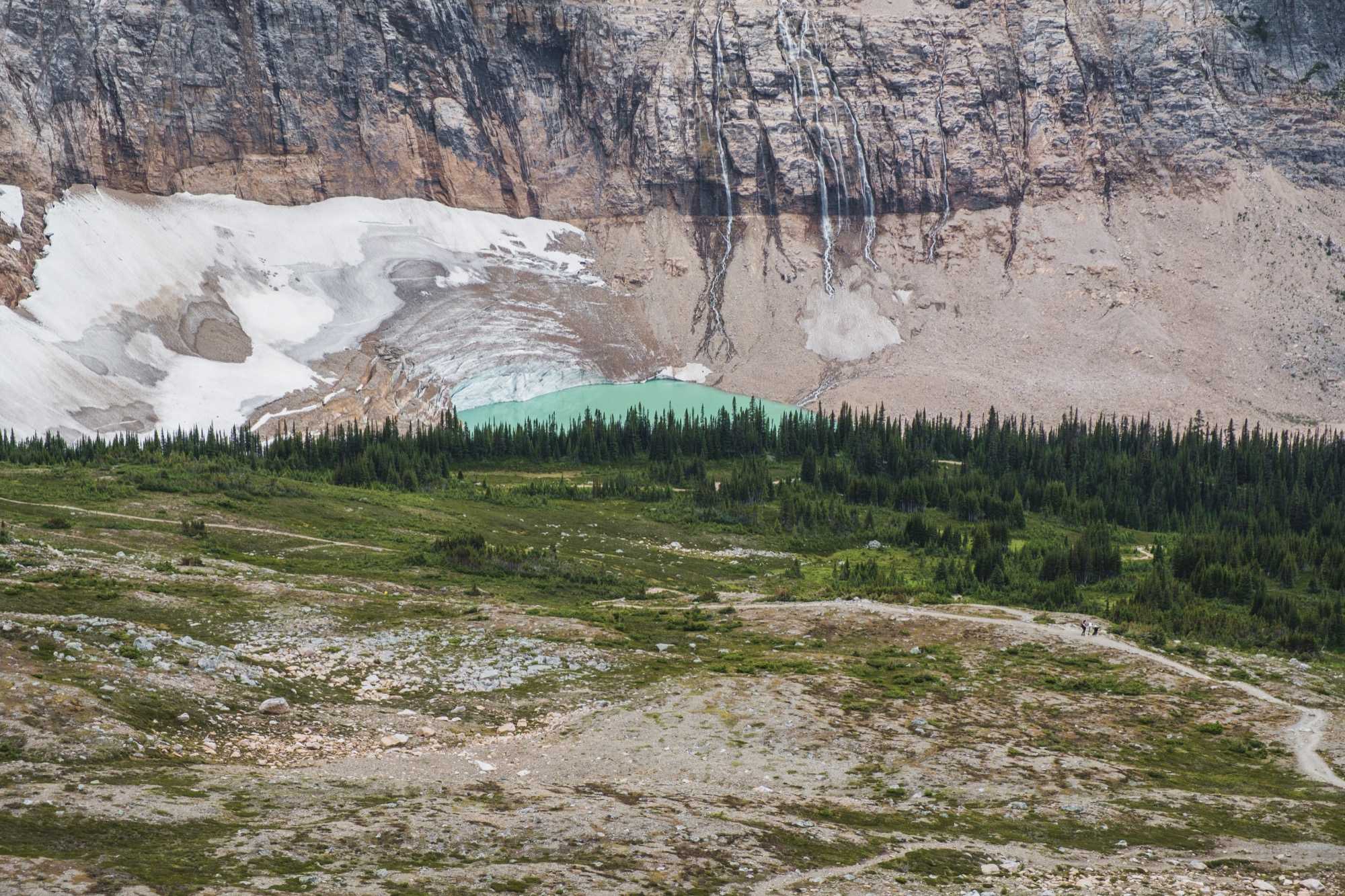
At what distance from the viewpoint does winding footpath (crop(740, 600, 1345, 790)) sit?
127 ft

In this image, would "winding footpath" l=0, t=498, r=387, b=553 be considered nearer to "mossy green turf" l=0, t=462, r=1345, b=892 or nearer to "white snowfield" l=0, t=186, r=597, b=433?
"mossy green turf" l=0, t=462, r=1345, b=892

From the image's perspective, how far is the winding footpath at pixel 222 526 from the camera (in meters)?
64.1

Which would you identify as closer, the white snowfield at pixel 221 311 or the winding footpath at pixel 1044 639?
the winding footpath at pixel 1044 639

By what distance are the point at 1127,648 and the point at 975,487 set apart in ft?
225

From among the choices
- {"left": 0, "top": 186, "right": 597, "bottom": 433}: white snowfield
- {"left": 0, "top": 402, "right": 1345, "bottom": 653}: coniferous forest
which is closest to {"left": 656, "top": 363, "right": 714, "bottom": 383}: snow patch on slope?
{"left": 0, "top": 186, "right": 597, "bottom": 433}: white snowfield

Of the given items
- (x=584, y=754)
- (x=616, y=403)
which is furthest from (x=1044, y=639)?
(x=616, y=403)

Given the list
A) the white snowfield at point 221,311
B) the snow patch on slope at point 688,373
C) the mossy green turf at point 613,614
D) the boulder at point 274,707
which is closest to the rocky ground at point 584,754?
the mossy green turf at point 613,614

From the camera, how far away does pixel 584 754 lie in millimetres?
33156

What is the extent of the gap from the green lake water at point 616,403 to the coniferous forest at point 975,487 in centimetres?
469

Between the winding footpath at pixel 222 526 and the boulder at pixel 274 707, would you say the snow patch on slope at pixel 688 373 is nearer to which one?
the winding footpath at pixel 222 526

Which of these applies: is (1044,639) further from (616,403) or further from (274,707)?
(616,403)

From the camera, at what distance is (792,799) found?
30.6 m

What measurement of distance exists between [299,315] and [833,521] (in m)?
94.1

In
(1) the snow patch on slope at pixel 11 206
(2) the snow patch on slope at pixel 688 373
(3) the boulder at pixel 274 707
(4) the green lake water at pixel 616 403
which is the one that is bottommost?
(3) the boulder at pixel 274 707
